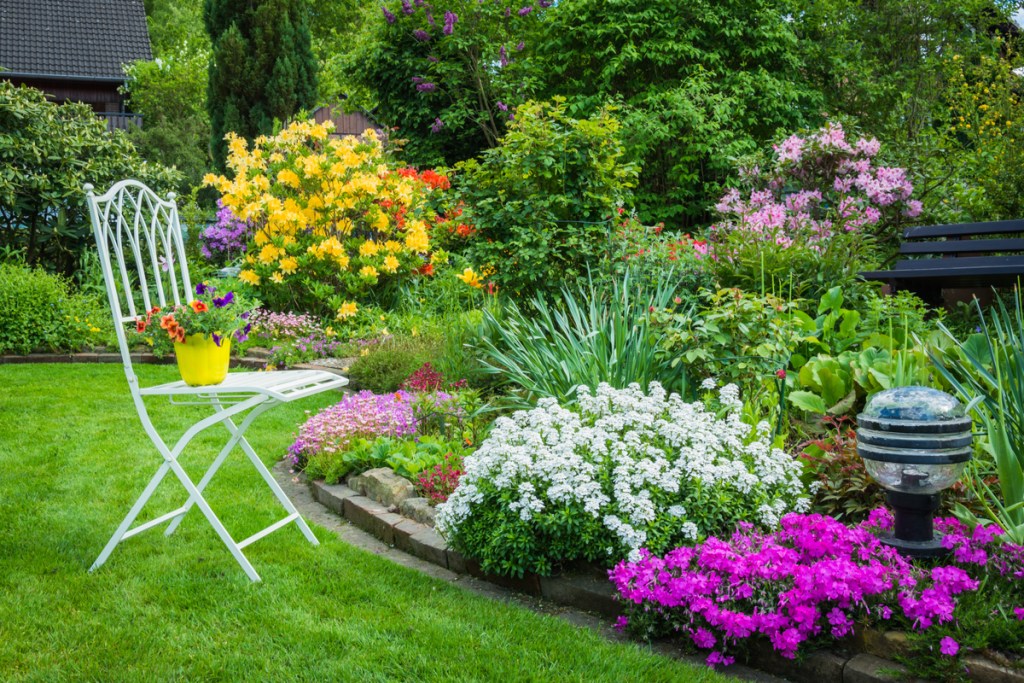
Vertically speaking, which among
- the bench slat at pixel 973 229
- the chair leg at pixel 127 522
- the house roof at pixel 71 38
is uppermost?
the house roof at pixel 71 38

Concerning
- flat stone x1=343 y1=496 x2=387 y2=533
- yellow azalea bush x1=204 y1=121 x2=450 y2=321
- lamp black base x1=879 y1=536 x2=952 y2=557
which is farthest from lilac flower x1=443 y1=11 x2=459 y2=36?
lamp black base x1=879 y1=536 x2=952 y2=557

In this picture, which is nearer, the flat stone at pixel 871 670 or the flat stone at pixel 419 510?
the flat stone at pixel 871 670

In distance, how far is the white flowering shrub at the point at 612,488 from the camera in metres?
2.97

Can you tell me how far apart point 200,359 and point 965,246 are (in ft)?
16.1

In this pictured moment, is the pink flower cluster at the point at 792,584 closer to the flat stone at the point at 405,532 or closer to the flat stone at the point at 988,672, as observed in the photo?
the flat stone at the point at 988,672

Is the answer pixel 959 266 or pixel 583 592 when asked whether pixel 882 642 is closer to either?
pixel 583 592

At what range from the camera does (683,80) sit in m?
12.5

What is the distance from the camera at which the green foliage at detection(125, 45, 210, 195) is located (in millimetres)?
20344

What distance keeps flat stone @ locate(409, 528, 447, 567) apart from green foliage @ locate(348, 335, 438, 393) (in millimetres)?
2568

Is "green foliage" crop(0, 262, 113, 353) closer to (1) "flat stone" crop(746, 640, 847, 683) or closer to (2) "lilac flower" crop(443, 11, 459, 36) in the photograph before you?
(1) "flat stone" crop(746, 640, 847, 683)

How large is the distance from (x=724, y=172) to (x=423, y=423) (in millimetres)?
8651

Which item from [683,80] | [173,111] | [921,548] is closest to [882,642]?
[921,548]

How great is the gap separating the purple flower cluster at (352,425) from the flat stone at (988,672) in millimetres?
3058

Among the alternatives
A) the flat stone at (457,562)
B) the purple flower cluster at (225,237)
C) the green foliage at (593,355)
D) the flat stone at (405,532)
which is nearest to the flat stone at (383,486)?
the flat stone at (405,532)
